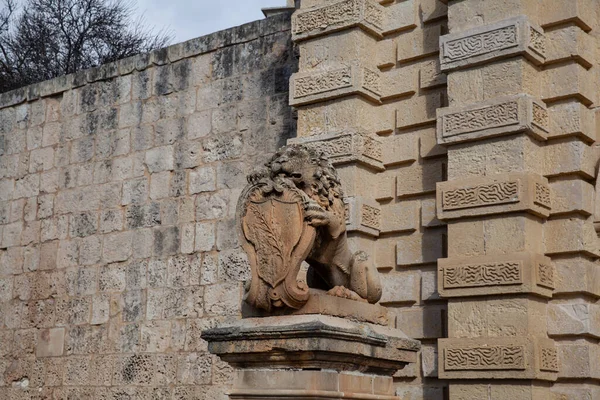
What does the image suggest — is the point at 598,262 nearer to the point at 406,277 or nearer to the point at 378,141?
the point at 406,277

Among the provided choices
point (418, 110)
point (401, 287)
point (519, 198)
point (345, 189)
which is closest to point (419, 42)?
point (418, 110)

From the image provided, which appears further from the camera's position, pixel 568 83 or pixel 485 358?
pixel 568 83

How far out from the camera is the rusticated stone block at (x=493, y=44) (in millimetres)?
7445

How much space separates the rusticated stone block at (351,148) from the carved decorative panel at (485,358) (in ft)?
5.98

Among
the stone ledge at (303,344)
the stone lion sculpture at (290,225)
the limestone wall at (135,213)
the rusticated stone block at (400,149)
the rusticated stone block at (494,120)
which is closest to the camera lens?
the stone ledge at (303,344)

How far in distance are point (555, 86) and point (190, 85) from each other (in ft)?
13.3

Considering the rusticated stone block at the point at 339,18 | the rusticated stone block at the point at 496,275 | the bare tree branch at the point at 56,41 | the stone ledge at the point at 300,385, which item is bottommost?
the stone ledge at the point at 300,385

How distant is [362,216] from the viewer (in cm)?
812

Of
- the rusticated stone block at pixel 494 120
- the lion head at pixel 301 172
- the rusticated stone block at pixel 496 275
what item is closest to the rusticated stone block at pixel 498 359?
the rusticated stone block at pixel 496 275

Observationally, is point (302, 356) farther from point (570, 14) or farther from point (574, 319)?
point (570, 14)

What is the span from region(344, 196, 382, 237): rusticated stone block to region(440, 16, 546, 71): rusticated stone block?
1.31 metres

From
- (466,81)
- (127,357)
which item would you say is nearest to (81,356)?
(127,357)

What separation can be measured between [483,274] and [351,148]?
65.4 inches

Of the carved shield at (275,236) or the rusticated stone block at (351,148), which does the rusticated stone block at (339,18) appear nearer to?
the rusticated stone block at (351,148)
